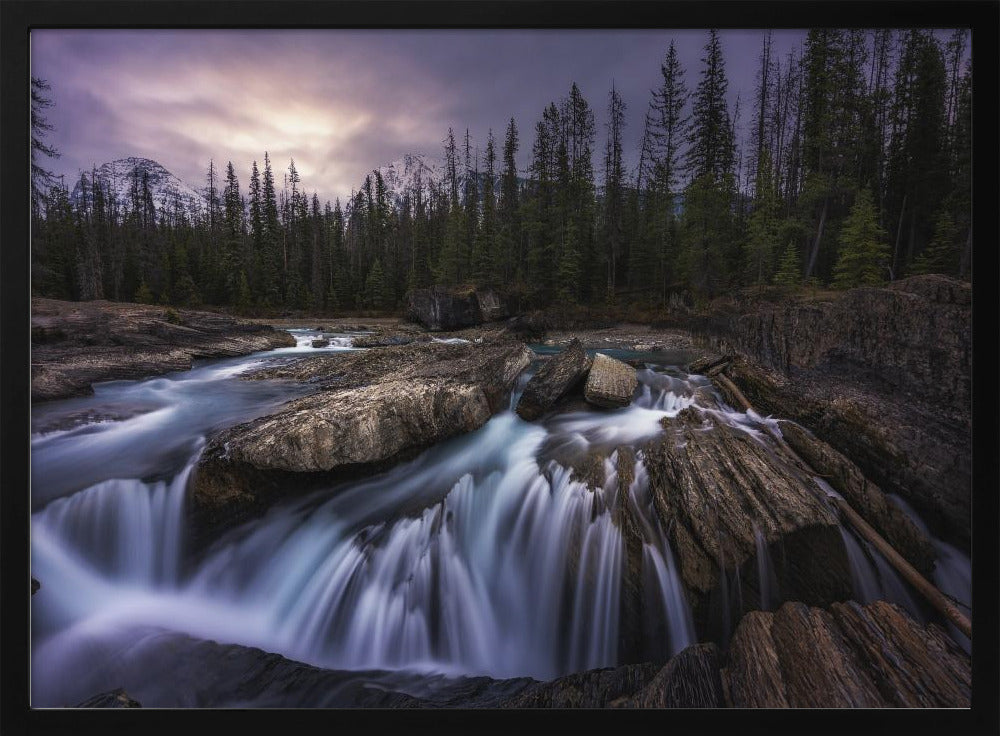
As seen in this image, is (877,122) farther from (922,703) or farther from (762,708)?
(762,708)

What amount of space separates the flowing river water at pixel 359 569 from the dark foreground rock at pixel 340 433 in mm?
182

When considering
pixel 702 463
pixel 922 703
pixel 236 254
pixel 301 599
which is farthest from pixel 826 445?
pixel 236 254

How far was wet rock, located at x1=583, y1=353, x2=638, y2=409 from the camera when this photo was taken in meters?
4.54

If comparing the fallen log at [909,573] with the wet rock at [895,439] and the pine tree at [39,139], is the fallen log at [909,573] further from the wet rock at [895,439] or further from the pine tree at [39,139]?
the pine tree at [39,139]

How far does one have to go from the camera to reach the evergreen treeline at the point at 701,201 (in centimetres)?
189

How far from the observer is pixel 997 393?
1669mm

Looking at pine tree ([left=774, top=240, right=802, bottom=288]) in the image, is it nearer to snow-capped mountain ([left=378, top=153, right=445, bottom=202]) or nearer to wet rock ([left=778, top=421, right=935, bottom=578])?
wet rock ([left=778, top=421, right=935, bottom=578])

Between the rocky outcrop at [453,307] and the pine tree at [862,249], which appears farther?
the rocky outcrop at [453,307]

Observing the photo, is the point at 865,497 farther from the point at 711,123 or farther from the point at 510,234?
the point at 510,234

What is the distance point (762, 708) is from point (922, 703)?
756 mm

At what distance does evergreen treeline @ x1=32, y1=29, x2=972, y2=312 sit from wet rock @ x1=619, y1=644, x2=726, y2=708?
2.44m

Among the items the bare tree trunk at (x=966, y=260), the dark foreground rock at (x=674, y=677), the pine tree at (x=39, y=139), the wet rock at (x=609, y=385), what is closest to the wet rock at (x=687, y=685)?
the dark foreground rock at (x=674, y=677)

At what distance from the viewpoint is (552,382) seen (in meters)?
4.64

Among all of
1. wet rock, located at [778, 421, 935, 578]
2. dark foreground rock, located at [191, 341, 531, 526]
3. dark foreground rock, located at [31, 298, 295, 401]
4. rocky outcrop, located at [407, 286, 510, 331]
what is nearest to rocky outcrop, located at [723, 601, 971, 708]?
wet rock, located at [778, 421, 935, 578]
